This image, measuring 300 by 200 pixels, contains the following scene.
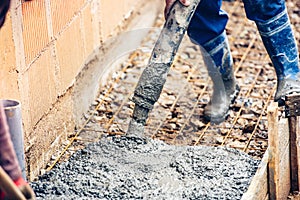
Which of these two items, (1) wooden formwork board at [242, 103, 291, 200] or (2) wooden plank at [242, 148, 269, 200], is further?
(1) wooden formwork board at [242, 103, 291, 200]

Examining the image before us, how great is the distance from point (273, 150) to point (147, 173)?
0.67 metres

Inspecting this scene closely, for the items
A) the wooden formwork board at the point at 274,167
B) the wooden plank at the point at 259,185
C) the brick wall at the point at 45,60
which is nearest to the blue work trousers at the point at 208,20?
the brick wall at the point at 45,60

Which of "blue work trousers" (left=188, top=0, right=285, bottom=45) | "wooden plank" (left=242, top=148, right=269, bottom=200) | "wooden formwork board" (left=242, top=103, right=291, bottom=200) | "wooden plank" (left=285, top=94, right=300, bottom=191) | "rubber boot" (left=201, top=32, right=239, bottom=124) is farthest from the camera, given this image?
"rubber boot" (left=201, top=32, right=239, bottom=124)

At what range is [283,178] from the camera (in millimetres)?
3910

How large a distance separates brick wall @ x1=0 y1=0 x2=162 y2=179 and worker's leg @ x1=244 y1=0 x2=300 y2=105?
1.09 metres

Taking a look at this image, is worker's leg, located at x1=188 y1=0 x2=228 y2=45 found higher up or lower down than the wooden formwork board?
higher up

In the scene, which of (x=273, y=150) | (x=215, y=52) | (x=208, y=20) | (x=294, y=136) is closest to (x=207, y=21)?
(x=208, y=20)

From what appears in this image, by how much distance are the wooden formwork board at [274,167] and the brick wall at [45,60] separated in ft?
4.09

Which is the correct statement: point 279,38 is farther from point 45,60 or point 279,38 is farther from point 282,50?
point 45,60

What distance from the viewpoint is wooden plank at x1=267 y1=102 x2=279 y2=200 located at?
362cm

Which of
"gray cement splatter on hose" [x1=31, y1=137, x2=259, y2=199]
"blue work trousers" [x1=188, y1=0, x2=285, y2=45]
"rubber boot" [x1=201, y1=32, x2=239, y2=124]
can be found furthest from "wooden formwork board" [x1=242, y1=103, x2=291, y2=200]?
"rubber boot" [x1=201, y1=32, x2=239, y2=124]

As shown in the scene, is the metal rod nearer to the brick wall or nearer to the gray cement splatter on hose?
the gray cement splatter on hose

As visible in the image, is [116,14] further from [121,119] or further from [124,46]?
[121,119]

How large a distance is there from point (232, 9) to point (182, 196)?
3.36 m
